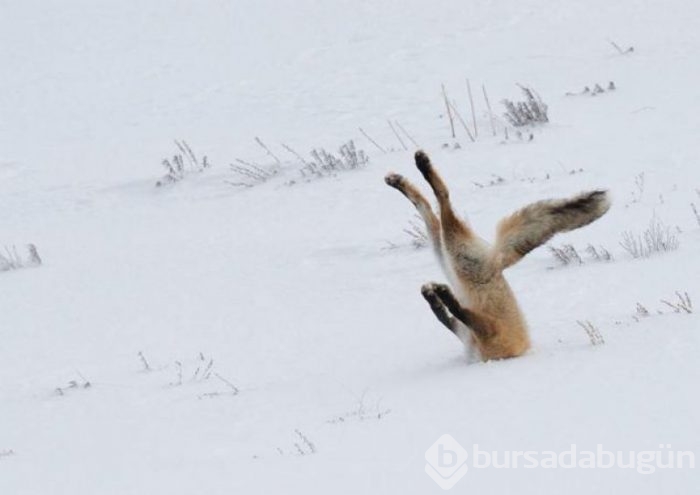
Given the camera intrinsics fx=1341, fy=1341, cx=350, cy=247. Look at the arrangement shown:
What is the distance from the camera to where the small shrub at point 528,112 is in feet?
39.7

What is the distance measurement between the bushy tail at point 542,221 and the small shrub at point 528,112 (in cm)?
589

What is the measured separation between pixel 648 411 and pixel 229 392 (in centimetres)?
267

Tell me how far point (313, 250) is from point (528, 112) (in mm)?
3014

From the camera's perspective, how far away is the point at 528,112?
476 inches

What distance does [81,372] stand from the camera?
26.5 ft

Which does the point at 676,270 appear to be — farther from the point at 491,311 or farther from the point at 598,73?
the point at 598,73

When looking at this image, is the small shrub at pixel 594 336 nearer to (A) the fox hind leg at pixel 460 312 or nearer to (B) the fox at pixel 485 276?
(B) the fox at pixel 485 276

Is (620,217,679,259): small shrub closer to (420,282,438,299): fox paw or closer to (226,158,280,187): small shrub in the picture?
(420,282,438,299): fox paw

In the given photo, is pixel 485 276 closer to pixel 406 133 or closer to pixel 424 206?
pixel 424 206

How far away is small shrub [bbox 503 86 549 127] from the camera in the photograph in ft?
39.7

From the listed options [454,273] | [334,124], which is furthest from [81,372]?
[334,124]

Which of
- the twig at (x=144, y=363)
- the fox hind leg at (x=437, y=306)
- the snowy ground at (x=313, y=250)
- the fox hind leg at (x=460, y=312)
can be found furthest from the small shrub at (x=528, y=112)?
the fox hind leg at (x=460, y=312)

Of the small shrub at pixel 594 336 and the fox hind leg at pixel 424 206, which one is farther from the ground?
the fox hind leg at pixel 424 206

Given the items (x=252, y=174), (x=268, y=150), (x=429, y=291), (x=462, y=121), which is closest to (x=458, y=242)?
(x=429, y=291)
